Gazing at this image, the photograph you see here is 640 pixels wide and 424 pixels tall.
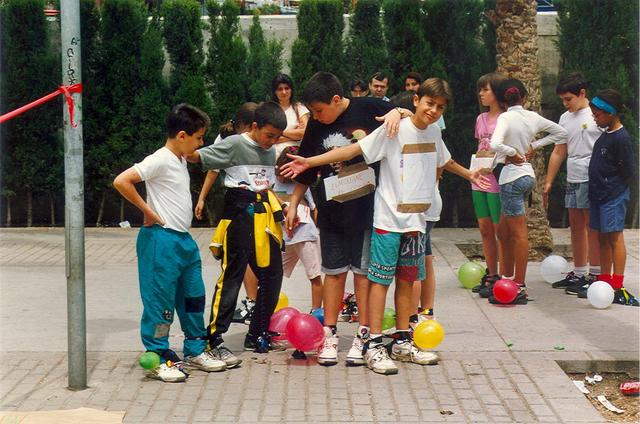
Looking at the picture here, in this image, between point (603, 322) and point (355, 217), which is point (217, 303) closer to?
point (355, 217)

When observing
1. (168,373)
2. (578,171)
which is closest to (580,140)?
(578,171)

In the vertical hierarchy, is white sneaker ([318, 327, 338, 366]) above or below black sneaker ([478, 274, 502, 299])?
above

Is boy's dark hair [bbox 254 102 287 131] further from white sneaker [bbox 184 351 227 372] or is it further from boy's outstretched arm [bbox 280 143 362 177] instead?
white sneaker [bbox 184 351 227 372]

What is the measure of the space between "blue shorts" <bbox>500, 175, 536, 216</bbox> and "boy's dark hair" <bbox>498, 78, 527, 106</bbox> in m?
0.62

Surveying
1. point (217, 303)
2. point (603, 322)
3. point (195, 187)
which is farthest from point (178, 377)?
point (195, 187)

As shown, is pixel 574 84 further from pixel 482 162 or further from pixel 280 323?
pixel 280 323

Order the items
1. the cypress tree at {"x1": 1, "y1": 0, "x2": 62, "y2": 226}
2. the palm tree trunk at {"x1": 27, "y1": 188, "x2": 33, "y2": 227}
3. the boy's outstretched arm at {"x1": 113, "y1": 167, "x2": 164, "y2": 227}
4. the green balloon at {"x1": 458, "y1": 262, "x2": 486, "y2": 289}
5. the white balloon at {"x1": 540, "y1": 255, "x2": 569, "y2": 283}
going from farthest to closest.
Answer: the palm tree trunk at {"x1": 27, "y1": 188, "x2": 33, "y2": 227}, the cypress tree at {"x1": 1, "y1": 0, "x2": 62, "y2": 226}, the white balloon at {"x1": 540, "y1": 255, "x2": 569, "y2": 283}, the green balloon at {"x1": 458, "y1": 262, "x2": 486, "y2": 289}, the boy's outstretched arm at {"x1": 113, "y1": 167, "x2": 164, "y2": 227}

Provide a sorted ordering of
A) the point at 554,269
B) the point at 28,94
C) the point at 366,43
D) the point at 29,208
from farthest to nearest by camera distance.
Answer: the point at 29,208, the point at 366,43, the point at 28,94, the point at 554,269

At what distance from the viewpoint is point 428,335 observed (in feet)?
21.2

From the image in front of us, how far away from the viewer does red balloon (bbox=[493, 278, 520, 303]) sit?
8.05 m

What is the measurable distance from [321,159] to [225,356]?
1.38 m

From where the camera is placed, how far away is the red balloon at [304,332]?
6.36 metres

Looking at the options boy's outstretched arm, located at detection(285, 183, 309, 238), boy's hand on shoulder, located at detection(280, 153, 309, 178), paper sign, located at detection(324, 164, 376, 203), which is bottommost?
boy's outstretched arm, located at detection(285, 183, 309, 238)

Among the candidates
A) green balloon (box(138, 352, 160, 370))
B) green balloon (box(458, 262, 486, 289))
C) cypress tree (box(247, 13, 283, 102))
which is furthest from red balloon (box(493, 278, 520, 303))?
cypress tree (box(247, 13, 283, 102))
